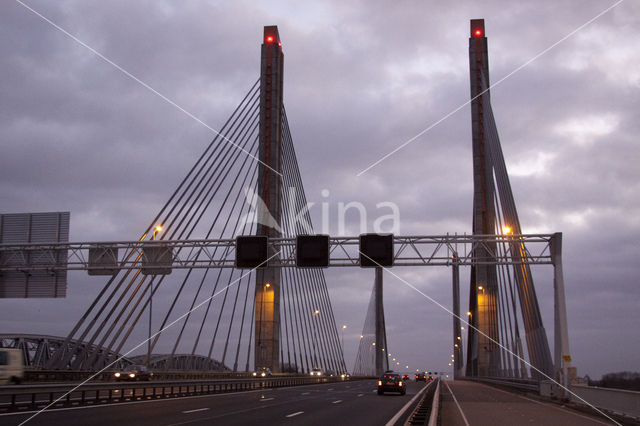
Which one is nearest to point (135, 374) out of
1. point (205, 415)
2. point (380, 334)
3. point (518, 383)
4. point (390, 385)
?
point (390, 385)

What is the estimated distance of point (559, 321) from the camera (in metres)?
33.8

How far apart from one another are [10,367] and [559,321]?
86.4 feet

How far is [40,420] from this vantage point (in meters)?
17.5

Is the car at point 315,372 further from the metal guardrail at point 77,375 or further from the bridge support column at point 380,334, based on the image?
the bridge support column at point 380,334

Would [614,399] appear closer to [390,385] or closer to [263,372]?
[390,385]

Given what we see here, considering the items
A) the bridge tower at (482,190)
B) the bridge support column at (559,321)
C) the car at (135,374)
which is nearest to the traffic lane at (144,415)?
the bridge support column at (559,321)

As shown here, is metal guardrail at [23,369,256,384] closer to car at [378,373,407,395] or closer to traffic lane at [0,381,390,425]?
traffic lane at [0,381,390,425]

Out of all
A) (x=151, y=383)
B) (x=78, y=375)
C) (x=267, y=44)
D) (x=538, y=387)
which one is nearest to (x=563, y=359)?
(x=538, y=387)

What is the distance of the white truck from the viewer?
2903 centimetres

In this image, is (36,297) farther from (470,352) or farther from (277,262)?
(470,352)

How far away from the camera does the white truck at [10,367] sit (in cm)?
2903

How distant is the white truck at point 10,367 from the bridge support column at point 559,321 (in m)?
25.4

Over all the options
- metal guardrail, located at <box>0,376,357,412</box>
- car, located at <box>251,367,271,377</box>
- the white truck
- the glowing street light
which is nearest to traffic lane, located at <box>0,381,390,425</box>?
metal guardrail, located at <box>0,376,357,412</box>

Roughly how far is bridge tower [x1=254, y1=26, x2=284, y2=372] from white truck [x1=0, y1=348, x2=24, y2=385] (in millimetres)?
22957
